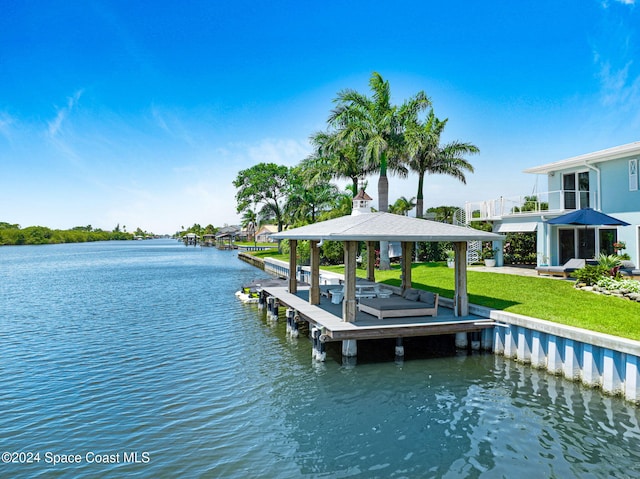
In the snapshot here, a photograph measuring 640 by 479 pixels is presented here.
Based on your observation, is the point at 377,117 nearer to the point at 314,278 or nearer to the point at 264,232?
the point at 314,278

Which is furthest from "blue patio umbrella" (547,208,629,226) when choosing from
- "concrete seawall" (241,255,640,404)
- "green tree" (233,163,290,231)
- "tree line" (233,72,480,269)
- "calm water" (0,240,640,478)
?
"green tree" (233,163,290,231)

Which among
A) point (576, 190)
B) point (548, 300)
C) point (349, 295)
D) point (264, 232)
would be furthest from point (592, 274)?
point (264, 232)

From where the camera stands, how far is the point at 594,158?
20594 millimetres

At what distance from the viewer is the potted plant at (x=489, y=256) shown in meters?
25.3

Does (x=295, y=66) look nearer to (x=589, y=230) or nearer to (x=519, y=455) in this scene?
(x=589, y=230)

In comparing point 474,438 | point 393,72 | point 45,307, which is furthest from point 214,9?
point 474,438

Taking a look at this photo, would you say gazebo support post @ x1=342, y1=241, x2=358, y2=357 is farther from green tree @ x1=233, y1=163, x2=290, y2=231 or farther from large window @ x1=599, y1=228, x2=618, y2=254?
green tree @ x1=233, y1=163, x2=290, y2=231

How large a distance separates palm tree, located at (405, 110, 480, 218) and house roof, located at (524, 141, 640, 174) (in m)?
4.57

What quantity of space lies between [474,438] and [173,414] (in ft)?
19.8

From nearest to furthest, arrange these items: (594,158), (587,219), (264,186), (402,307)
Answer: (402,307), (587,219), (594,158), (264,186)

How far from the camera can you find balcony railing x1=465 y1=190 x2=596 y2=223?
2227cm

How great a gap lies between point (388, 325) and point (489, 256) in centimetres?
1774

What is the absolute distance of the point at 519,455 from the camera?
22.3 ft

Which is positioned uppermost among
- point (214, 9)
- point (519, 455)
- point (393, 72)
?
point (214, 9)
